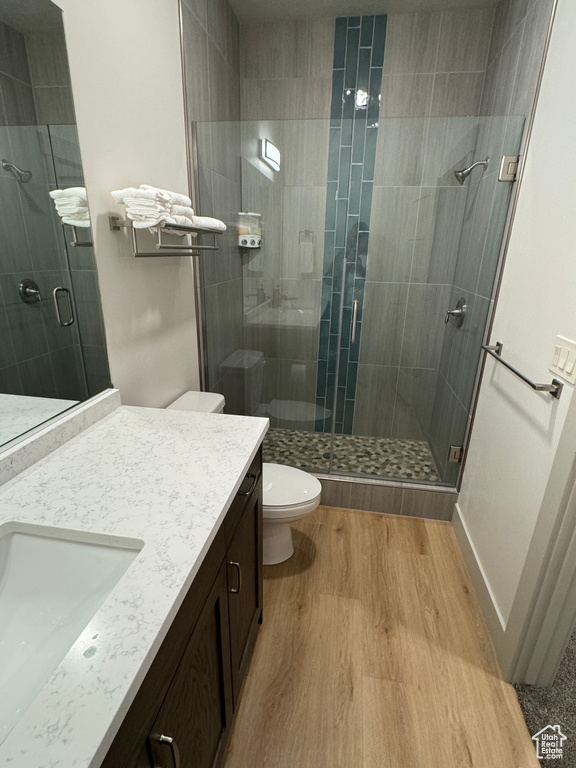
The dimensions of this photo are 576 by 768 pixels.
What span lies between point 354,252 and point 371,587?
1.83 m

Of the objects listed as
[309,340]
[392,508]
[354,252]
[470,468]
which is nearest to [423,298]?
[354,252]

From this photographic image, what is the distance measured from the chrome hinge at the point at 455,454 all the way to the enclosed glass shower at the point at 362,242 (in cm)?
2

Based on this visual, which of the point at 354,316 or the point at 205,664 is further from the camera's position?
the point at 354,316

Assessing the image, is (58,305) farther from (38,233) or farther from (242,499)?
(242,499)

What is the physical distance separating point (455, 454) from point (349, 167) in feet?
5.86

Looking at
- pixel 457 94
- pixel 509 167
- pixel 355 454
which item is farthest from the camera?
pixel 355 454

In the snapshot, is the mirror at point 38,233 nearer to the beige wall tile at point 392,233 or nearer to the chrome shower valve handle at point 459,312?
the beige wall tile at point 392,233

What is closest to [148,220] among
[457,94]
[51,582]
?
[51,582]

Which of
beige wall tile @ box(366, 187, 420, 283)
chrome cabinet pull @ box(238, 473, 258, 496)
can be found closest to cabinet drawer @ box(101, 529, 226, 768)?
chrome cabinet pull @ box(238, 473, 258, 496)

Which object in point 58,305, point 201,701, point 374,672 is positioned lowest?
point 374,672

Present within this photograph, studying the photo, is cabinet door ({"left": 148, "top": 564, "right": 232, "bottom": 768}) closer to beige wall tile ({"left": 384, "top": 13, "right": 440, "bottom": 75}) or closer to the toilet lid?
the toilet lid

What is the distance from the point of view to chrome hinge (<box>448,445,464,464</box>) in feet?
7.29

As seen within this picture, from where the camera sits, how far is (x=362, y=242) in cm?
245

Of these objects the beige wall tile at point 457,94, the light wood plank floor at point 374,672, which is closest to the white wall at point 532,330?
the light wood plank floor at point 374,672
